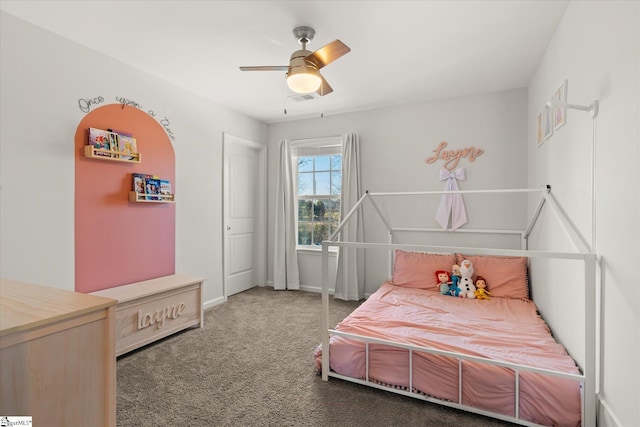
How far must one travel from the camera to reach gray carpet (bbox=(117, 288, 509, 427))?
1786 mm

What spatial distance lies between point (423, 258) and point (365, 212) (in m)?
0.96

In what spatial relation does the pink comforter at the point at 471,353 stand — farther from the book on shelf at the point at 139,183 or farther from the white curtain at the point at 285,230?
the book on shelf at the point at 139,183

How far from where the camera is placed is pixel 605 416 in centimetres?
146

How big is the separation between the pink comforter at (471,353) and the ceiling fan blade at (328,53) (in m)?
1.79

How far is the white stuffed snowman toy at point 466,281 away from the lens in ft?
A: 10.0

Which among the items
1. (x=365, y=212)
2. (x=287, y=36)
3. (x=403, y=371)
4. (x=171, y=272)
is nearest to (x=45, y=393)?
(x=403, y=371)

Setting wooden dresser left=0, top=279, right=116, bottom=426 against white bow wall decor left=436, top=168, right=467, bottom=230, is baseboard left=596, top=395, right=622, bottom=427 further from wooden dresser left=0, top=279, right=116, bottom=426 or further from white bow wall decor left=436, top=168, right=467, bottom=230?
white bow wall decor left=436, top=168, right=467, bottom=230

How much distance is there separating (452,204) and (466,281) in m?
0.94

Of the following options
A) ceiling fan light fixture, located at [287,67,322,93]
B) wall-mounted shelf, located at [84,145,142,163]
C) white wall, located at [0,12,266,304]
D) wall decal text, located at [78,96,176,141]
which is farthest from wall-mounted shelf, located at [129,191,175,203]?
ceiling fan light fixture, located at [287,67,322,93]

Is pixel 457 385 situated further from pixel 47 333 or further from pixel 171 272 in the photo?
pixel 171 272

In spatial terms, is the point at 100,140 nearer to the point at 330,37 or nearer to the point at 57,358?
the point at 330,37

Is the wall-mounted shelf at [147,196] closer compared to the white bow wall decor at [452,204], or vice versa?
the wall-mounted shelf at [147,196]

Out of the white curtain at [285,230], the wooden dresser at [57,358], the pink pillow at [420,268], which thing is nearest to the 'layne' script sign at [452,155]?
the pink pillow at [420,268]

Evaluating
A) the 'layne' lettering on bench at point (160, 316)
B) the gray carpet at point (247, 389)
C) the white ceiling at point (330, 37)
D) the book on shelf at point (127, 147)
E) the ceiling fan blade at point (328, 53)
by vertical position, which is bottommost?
the gray carpet at point (247, 389)
